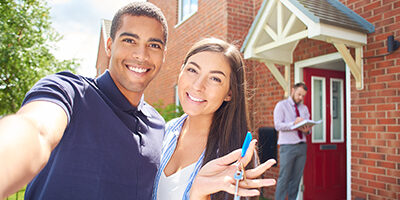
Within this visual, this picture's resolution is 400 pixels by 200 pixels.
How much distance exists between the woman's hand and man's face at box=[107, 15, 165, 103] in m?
0.72

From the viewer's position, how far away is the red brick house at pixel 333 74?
3508mm

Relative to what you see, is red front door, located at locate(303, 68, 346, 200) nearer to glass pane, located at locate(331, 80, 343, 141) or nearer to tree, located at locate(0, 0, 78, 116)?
glass pane, located at locate(331, 80, 343, 141)

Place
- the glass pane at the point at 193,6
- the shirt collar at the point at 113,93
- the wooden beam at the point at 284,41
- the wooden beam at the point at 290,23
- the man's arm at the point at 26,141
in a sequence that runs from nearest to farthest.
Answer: the man's arm at the point at 26,141, the shirt collar at the point at 113,93, the wooden beam at the point at 284,41, the wooden beam at the point at 290,23, the glass pane at the point at 193,6

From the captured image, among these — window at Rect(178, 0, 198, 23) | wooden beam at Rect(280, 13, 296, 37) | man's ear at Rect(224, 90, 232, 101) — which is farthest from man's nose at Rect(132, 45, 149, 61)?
window at Rect(178, 0, 198, 23)

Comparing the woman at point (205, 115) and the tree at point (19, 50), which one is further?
the tree at point (19, 50)

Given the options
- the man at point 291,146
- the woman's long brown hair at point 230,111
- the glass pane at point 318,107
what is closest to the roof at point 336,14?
the man at point 291,146

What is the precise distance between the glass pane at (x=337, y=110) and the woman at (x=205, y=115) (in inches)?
172

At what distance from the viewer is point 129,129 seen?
1421 millimetres

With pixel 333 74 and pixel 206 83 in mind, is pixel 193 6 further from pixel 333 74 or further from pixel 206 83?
pixel 206 83

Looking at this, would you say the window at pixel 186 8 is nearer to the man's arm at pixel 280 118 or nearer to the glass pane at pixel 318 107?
the glass pane at pixel 318 107

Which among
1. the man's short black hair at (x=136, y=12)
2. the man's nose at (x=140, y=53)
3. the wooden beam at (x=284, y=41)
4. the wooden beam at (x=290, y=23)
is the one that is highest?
the wooden beam at (x=290, y=23)

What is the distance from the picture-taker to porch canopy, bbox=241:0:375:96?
11.6 ft

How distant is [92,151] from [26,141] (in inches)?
19.3

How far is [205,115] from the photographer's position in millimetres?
1800
